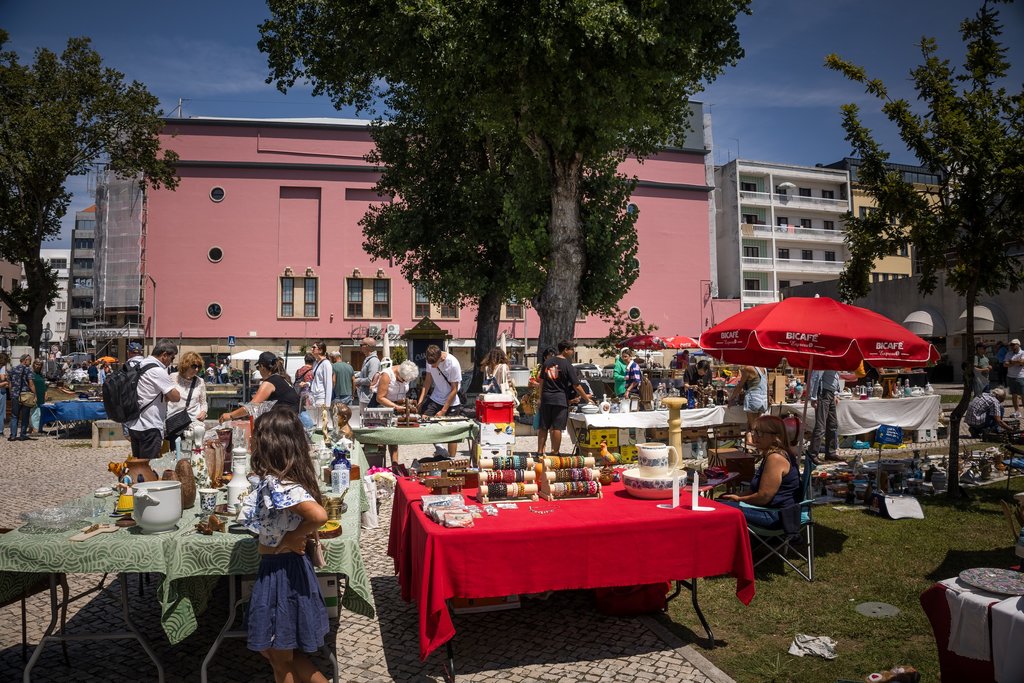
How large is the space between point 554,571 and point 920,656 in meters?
2.37

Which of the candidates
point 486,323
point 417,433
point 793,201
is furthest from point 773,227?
point 417,433

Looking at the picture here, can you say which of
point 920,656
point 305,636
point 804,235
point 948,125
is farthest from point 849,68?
point 804,235

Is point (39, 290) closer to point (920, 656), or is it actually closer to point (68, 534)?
point (68, 534)

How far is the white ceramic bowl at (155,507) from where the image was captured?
376 centimetres

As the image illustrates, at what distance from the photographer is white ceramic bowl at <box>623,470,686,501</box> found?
4.66 metres

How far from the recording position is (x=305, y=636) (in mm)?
3281

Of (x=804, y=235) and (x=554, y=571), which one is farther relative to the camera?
(x=804, y=235)

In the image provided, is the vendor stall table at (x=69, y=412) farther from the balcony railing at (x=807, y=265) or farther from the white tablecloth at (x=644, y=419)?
the balcony railing at (x=807, y=265)

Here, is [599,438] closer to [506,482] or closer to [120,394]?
[506,482]

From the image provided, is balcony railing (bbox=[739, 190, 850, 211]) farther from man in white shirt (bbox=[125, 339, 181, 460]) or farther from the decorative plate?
the decorative plate

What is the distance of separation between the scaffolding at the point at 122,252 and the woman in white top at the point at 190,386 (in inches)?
1452

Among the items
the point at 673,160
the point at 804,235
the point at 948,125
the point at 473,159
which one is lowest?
the point at 948,125

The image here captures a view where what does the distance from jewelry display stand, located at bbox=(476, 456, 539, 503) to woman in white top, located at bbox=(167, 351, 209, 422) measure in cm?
401

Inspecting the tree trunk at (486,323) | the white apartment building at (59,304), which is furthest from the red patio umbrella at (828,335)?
the white apartment building at (59,304)
